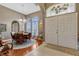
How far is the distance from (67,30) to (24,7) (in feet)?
3.22

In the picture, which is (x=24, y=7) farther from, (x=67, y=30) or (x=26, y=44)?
(x=67, y=30)

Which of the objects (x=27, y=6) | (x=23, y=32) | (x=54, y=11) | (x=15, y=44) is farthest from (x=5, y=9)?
(x=54, y=11)

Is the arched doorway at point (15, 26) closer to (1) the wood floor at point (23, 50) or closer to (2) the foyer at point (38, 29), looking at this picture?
(2) the foyer at point (38, 29)

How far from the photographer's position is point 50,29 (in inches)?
87.8

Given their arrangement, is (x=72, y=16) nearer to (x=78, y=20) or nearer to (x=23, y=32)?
(x=78, y=20)

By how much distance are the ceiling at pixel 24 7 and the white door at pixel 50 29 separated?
0.34 meters

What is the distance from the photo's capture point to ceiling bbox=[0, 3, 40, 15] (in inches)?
85.6

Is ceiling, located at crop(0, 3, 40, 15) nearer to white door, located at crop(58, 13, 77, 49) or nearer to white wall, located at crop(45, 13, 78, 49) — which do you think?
white wall, located at crop(45, 13, 78, 49)

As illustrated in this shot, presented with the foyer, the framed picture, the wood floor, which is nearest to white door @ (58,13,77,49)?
the foyer

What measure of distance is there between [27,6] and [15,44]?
80cm

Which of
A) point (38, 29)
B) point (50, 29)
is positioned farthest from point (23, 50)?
point (50, 29)

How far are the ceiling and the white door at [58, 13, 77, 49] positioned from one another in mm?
550

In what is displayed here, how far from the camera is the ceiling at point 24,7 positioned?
2174 millimetres

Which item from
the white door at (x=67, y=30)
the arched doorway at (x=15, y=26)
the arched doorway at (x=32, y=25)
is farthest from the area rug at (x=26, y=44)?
the white door at (x=67, y=30)
